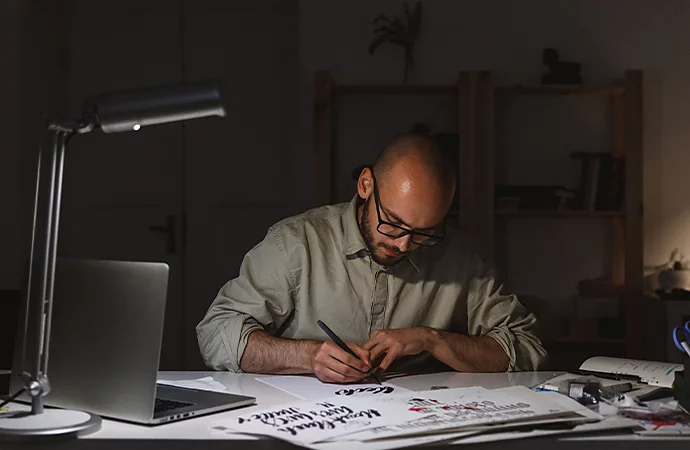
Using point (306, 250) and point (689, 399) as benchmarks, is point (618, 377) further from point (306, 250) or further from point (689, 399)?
point (306, 250)

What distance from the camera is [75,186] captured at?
15.3ft

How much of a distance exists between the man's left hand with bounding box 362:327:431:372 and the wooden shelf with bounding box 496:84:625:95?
94.0 inches

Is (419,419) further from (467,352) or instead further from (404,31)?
(404,31)

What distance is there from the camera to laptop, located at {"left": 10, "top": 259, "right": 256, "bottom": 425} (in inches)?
54.6

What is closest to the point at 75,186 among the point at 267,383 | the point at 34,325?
the point at 267,383

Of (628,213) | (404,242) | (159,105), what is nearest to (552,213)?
(628,213)

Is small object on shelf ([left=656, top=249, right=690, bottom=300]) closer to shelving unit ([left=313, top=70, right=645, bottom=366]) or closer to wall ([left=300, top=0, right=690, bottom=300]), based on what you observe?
shelving unit ([left=313, top=70, right=645, bottom=366])

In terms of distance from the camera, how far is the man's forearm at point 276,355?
1929 mm

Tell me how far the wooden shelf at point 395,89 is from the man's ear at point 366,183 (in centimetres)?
203

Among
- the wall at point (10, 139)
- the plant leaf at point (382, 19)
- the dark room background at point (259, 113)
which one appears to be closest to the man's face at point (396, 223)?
the dark room background at point (259, 113)

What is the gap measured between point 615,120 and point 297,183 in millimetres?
1599

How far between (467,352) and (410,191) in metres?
0.40

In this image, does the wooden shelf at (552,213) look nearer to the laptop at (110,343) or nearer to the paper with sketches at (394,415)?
the paper with sketches at (394,415)

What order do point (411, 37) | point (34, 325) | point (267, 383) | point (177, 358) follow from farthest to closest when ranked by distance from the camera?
1. point (177, 358)
2. point (411, 37)
3. point (267, 383)
4. point (34, 325)
